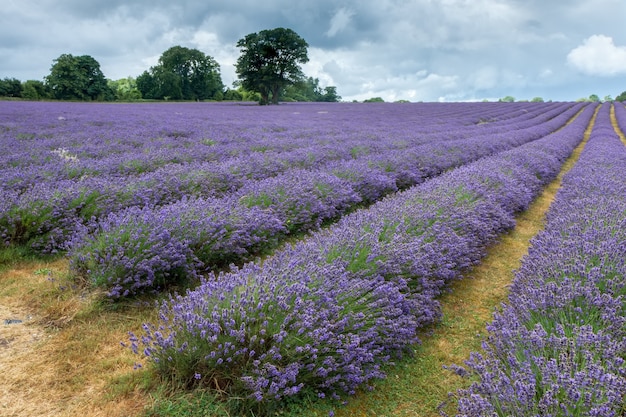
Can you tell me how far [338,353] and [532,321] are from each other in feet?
3.87

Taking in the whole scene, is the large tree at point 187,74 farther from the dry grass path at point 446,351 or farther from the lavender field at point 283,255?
the dry grass path at point 446,351

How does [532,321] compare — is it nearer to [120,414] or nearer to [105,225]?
[120,414]

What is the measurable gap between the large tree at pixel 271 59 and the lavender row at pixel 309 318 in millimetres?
38473

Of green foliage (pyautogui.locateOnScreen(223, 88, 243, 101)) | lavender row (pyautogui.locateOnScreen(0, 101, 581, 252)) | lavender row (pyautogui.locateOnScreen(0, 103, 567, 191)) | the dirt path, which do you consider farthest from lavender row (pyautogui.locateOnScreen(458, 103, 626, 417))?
green foliage (pyautogui.locateOnScreen(223, 88, 243, 101))

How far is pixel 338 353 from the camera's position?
2217 millimetres

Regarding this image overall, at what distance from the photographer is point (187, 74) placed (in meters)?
53.2

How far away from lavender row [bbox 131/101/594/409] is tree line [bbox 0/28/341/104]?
38.0 meters

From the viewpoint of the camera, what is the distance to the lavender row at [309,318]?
79.9 inches

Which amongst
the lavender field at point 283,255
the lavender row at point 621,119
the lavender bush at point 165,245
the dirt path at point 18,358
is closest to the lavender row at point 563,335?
the lavender field at point 283,255

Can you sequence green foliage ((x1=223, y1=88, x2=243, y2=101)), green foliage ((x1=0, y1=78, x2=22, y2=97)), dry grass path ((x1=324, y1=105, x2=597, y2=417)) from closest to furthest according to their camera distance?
dry grass path ((x1=324, y1=105, x2=597, y2=417))
green foliage ((x1=0, y1=78, x2=22, y2=97))
green foliage ((x1=223, y1=88, x2=243, y2=101))

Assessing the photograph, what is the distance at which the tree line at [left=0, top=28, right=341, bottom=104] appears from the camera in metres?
39.6

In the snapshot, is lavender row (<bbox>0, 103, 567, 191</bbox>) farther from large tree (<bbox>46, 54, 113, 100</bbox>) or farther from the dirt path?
large tree (<bbox>46, 54, 113, 100</bbox>)

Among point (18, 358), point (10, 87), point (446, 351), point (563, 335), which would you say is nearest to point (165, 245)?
point (18, 358)

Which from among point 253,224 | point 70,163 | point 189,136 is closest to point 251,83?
point 189,136
